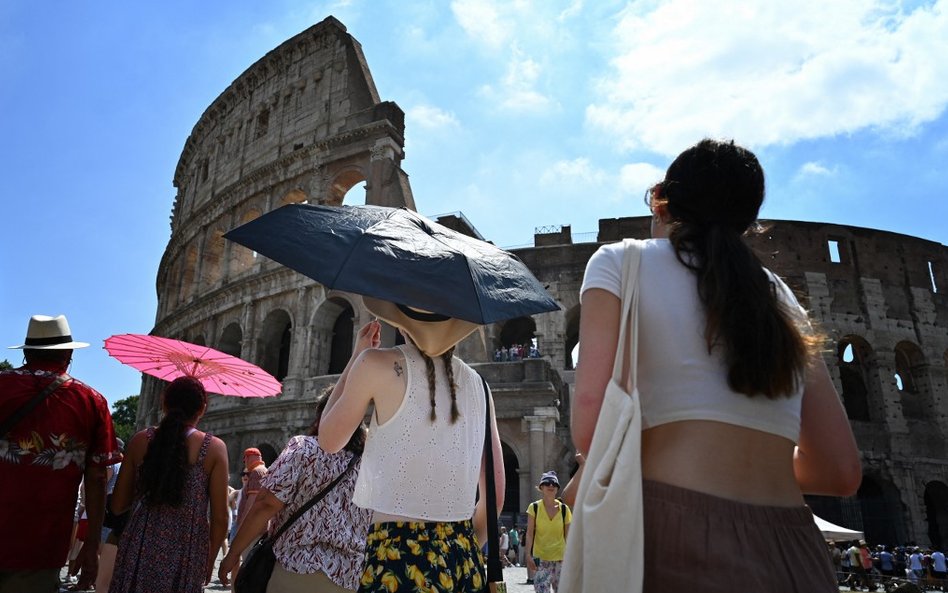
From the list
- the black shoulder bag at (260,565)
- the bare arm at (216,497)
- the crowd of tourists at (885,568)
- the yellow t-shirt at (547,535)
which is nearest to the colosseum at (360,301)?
the crowd of tourists at (885,568)

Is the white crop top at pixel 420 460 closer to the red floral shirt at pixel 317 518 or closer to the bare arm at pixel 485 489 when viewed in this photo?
→ the bare arm at pixel 485 489

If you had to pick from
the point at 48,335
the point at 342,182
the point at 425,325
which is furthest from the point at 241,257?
the point at 425,325

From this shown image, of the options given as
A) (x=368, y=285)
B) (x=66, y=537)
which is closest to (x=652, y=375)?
(x=368, y=285)

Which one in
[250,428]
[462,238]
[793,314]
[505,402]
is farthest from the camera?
[250,428]

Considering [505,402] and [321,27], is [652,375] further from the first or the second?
[321,27]

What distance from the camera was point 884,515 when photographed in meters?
22.3

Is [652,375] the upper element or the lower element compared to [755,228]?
lower

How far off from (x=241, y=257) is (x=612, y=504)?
80.6 ft

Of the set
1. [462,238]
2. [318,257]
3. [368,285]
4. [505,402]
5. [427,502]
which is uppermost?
[505,402]

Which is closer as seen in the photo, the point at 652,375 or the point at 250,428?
the point at 652,375

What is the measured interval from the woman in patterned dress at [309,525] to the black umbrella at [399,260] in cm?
106

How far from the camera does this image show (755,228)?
1858mm

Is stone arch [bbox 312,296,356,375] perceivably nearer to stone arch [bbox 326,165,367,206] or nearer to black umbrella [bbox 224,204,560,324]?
stone arch [bbox 326,165,367,206]

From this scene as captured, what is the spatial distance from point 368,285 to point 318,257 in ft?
1.16
